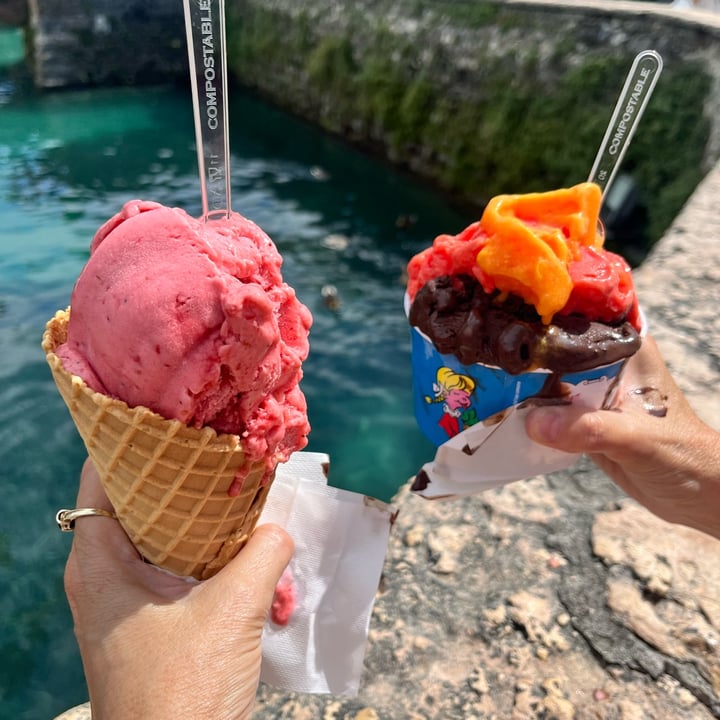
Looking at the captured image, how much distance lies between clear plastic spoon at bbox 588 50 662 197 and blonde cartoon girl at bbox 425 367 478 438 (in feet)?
2.48

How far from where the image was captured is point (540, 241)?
1.63m

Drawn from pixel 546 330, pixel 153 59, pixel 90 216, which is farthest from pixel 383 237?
pixel 153 59

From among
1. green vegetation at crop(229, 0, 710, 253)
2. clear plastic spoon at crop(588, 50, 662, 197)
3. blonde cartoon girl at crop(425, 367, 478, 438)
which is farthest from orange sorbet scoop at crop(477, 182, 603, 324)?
green vegetation at crop(229, 0, 710, 253)

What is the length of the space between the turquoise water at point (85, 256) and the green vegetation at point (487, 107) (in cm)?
79

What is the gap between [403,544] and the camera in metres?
2.40

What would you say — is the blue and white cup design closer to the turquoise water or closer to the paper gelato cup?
the paper gelato cup

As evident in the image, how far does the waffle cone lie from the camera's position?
1396mm

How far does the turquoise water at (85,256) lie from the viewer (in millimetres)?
4426

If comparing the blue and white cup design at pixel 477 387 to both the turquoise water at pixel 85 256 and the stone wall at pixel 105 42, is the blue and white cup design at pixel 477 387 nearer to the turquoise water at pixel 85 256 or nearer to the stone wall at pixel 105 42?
the turquoise water at pixel 85 256

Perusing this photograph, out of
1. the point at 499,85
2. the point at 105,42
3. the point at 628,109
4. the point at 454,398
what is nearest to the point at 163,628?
the point at 454,398

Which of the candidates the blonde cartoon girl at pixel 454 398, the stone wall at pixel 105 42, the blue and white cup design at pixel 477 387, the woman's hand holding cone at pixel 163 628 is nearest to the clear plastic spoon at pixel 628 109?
the blue and white cup design at pixel 477 387

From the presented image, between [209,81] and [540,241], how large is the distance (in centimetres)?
93

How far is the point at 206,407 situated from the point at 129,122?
1595 cm

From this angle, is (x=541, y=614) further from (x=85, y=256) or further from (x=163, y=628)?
(x=85, y=256)
